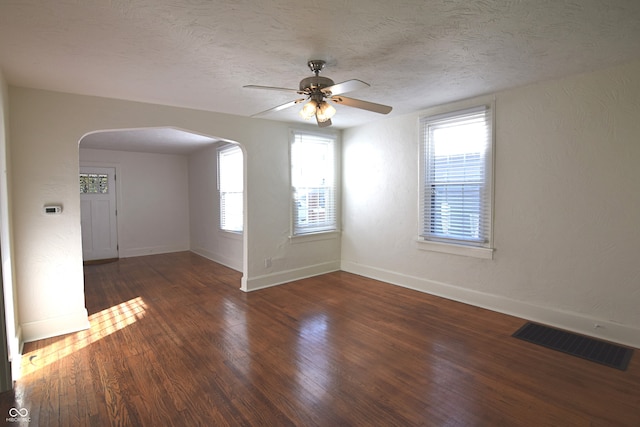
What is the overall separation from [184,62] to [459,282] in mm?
3790

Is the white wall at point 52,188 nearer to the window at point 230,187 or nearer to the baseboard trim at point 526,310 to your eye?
the window at point 230,187

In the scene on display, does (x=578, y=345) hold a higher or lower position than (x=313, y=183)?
lower

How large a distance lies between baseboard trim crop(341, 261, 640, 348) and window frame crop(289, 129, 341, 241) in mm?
1097

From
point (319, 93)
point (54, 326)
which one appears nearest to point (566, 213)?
point (319, 93)

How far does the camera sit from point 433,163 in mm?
4203

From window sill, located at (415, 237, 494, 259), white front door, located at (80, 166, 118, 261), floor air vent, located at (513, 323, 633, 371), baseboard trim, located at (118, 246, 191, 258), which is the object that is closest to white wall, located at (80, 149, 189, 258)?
baseboard trim, located at (118, 246, 191, 258)

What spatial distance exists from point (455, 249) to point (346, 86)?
269cm

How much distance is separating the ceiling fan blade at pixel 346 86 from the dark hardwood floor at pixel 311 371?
2106 millimetres

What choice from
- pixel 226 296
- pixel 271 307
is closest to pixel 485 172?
pixel 271 307

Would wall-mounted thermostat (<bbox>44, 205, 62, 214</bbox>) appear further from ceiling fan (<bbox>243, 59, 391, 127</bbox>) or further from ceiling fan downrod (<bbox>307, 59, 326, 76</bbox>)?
ceiling fan downrod (<bbox>307, 59, 326, 76</bbox>)

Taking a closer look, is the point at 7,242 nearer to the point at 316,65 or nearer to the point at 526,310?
the point at 316,65

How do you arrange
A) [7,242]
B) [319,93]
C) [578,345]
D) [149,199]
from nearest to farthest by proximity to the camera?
1. [319,93]
2. [7,242]
3. [578,345]
4. [149,199]

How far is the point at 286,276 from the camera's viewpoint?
5000 millimetres

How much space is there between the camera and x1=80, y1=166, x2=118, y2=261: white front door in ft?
21.7
